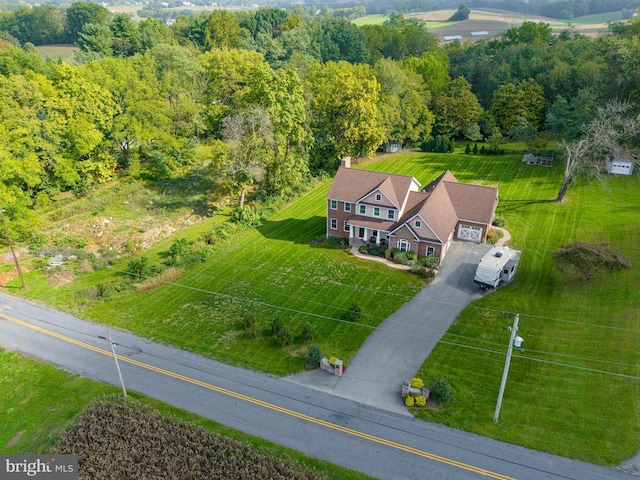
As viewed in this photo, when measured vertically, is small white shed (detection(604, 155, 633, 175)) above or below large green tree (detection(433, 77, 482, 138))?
below

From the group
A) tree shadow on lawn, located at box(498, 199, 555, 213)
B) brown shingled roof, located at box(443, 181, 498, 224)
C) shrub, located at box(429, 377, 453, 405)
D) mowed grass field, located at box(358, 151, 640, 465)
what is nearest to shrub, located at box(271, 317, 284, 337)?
mowed grass field, located at box(358, 151, 640, 465)

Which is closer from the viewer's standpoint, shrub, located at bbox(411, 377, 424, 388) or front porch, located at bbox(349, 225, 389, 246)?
shrub, located at bbox(411, 377, 424, 388)

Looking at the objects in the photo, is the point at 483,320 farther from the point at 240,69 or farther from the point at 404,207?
the point at 240,69

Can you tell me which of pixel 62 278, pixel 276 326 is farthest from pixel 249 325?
pixel 62 278

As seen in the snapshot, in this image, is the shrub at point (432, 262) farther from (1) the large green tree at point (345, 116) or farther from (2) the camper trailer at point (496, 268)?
(1) the large green tree at point (345, 116)

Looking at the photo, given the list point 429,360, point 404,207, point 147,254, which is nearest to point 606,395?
point 429,360

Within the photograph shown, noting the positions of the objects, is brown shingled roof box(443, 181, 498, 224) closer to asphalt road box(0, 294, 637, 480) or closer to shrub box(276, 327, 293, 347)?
shrub box(276, 327, 293, 347)

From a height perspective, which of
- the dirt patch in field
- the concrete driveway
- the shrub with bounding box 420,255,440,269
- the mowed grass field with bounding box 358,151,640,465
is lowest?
the dirt patch in field
